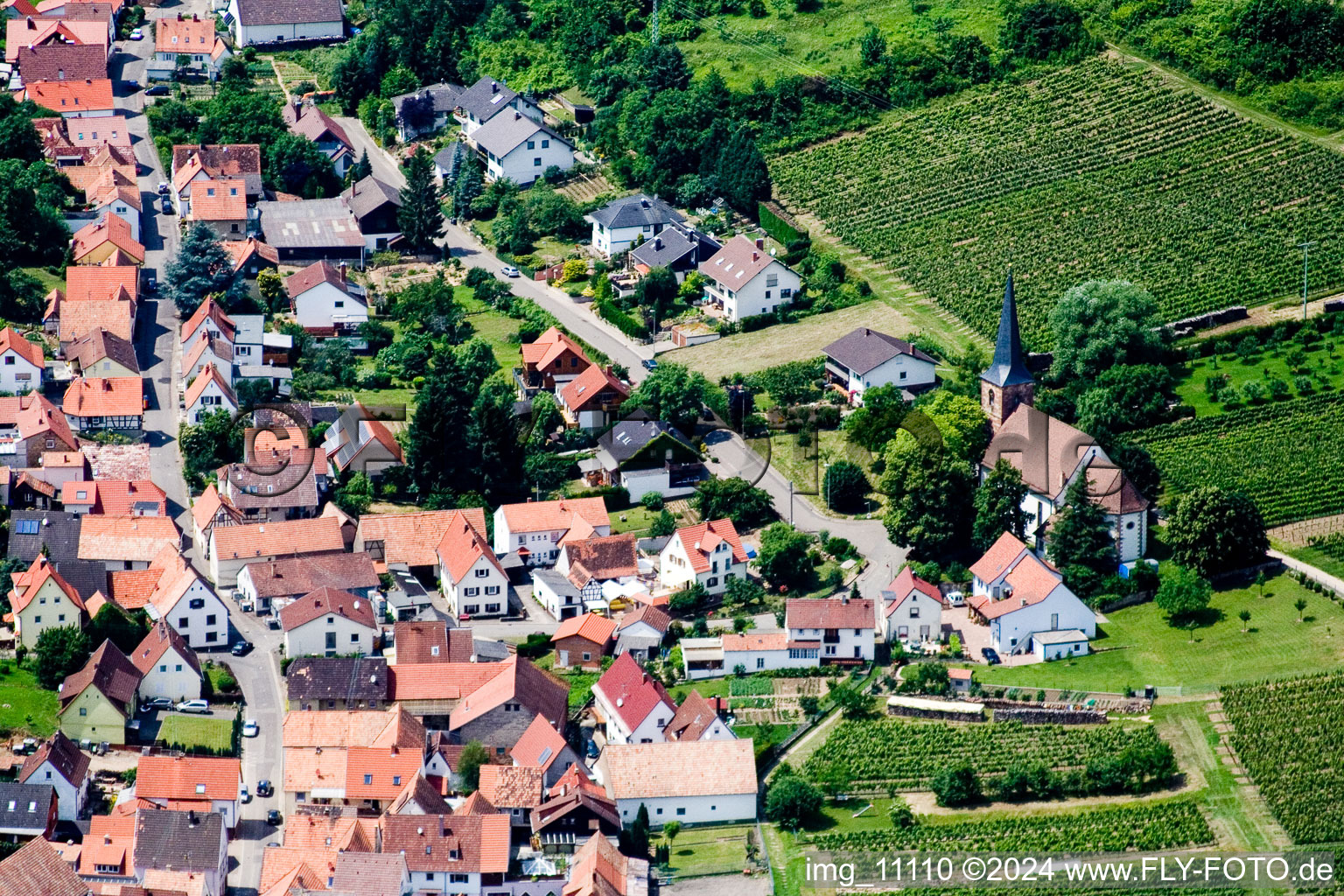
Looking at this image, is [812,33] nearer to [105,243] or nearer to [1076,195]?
[1076,195]

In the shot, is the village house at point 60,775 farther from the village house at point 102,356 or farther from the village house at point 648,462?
the village house at point 102,356

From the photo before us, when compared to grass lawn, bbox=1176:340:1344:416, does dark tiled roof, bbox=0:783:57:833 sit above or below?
above

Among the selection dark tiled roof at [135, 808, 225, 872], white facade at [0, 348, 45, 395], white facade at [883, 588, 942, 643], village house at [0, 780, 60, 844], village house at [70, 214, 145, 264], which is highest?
village house at [70, 214, 145, 264]

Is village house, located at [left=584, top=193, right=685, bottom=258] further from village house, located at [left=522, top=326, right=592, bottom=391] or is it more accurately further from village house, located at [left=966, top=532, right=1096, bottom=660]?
village house, located at [left=966, top=532, right=1096, bottom=660]

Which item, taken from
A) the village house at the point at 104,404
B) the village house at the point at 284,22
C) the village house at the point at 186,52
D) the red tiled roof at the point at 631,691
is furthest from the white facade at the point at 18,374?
the village house at the point at 284,22

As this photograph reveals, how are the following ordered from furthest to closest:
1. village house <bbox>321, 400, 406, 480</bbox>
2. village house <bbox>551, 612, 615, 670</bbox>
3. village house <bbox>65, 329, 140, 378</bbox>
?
village house <bbox>65, 329, 140, 378</bbox>
village house <bbox>321, 400, 406, 480</bbox>
village house <bbox>551, 612, 615, 670</bbox>

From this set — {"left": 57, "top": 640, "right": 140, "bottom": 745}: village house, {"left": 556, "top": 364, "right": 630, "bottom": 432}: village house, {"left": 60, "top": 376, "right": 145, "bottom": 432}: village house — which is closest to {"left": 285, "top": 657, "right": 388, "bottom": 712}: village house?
{"left": 57, "top": 640, "right": 140, "bottom": 745}: village house

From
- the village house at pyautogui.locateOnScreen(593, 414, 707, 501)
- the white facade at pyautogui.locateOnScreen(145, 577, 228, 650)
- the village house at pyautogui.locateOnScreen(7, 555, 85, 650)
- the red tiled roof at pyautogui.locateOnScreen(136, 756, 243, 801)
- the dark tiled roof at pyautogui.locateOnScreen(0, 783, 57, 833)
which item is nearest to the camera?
the dark tiled roof at pyautogui.locateOnScreen(0, 783, 57, 833)

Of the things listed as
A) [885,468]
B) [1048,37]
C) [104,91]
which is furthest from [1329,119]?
[104,91]
